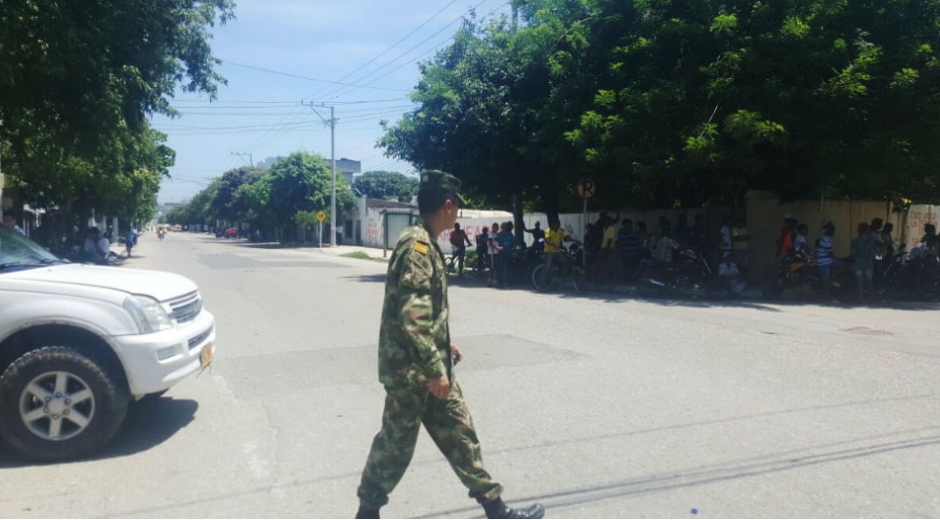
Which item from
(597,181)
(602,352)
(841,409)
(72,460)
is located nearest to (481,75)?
(597,181)

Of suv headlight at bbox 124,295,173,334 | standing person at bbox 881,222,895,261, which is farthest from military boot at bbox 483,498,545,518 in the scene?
standing person at bbox 881,222,895,261

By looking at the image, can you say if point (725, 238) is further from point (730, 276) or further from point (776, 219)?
point (776, 219)

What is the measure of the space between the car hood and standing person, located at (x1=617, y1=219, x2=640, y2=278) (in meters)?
13.6

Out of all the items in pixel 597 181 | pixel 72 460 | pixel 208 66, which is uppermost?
pixel 208 66

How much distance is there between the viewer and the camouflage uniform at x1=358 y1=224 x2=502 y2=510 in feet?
12.1

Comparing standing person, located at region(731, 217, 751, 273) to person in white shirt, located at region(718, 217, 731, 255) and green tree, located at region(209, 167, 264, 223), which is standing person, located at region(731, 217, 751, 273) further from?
green tree, located at region(209, 167, 264, 223)

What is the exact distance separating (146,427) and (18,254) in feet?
5.75

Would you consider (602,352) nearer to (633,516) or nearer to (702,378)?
(702,378)

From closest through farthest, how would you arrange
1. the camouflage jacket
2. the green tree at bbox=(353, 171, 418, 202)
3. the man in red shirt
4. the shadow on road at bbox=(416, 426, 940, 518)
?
the camouflage jacket → the shadow on road at bbox=(416, 426, 940, 518) → the man in red shirt → the green tree at bbox=(353, 171, 418, 202)

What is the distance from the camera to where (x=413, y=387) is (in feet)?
12.2

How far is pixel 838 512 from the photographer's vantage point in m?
4.38

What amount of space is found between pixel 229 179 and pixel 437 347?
92817 millimetres

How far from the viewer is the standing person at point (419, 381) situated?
3674 mm

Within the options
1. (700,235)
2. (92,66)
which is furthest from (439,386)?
(700,235)
